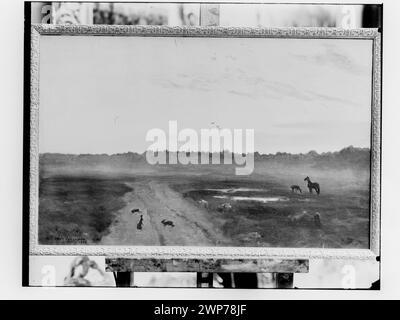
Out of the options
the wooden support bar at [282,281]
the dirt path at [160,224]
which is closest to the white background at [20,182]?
the wooden support bar at [282,281]

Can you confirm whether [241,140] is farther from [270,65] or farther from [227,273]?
[227,273]

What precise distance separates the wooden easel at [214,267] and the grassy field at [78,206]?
123mm

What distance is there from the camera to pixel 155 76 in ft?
5.37

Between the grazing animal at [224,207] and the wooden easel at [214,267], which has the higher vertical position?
the grazing animal at [224,207]

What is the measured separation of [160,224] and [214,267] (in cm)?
20

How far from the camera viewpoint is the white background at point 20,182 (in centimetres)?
164

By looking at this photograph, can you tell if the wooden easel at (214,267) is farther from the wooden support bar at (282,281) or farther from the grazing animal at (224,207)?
the grazing animal at (224,207)

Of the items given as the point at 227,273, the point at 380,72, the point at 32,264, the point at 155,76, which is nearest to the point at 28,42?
the point at 155,76

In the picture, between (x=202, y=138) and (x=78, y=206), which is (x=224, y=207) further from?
(x=78, y=206)

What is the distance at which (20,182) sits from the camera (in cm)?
164

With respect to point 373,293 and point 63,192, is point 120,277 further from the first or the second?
point 373,293

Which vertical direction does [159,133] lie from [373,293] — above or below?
above

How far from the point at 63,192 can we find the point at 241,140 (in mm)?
547
